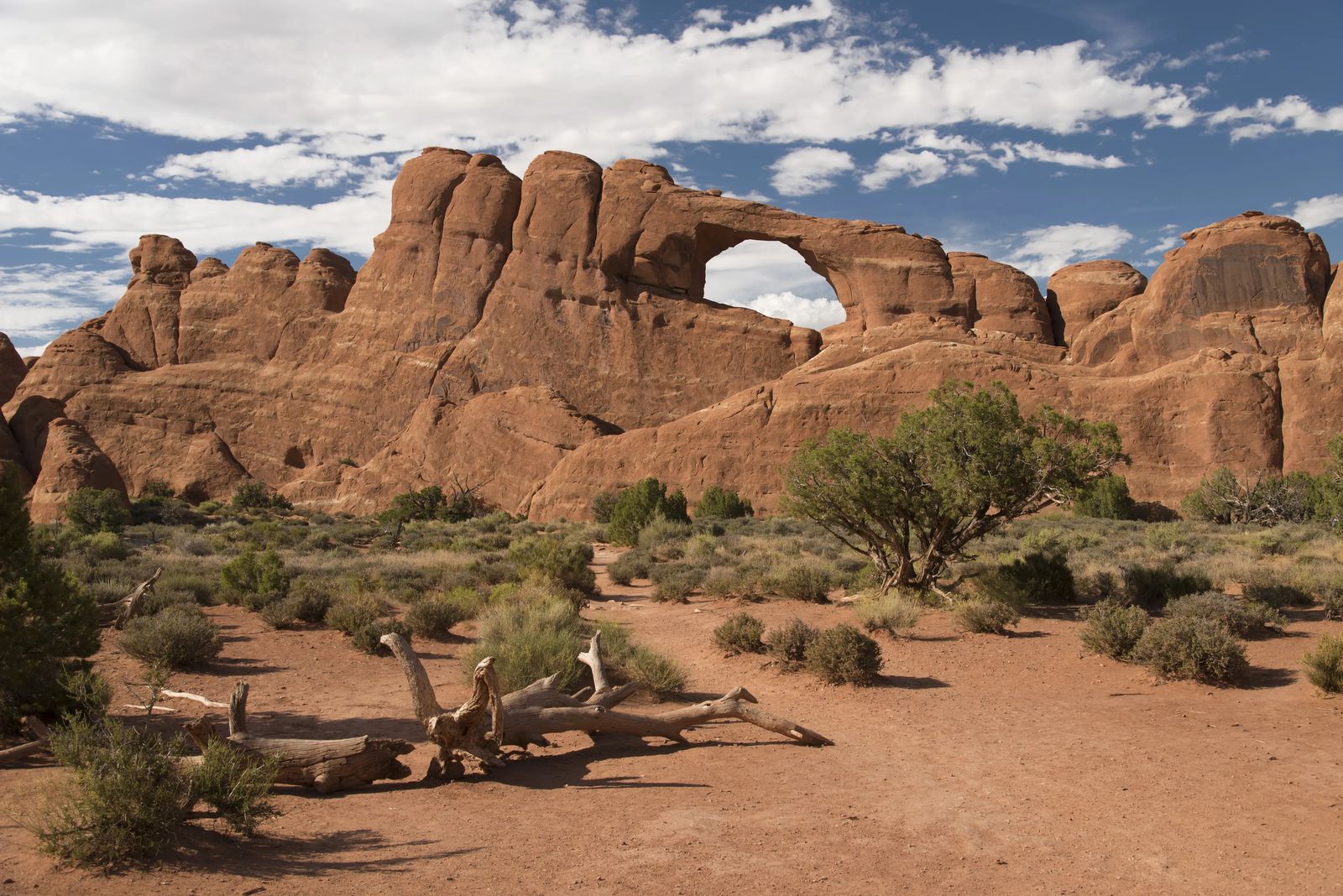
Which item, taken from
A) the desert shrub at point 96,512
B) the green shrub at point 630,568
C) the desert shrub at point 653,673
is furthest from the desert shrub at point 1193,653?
the desert shrub at point 96,512

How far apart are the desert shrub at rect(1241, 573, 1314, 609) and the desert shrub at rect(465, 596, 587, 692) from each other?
37.4 feet

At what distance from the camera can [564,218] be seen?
57.8 meters

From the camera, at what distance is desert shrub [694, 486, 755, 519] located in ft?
144

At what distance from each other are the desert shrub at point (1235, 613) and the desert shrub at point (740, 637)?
582 cm

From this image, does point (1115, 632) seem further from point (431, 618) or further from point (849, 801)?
point (431, 618)

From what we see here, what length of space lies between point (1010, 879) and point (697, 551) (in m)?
20.1

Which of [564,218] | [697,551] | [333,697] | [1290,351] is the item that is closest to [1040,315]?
[1290,351]

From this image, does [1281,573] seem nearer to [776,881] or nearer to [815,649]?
[815,649]

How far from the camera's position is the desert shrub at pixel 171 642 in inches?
448

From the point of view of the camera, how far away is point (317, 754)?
24.2 ft

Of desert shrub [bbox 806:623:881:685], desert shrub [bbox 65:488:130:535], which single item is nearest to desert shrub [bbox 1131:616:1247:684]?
desert shrub [bbox 806:623:881:685]

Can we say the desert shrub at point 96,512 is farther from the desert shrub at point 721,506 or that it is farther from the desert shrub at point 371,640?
the desert shrub at point 371,640

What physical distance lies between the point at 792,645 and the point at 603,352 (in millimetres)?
45229

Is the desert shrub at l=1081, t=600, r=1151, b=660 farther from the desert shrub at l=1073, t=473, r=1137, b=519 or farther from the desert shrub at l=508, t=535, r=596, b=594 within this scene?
the desert shrub at l=1073, t=473, r=1137, b=519
